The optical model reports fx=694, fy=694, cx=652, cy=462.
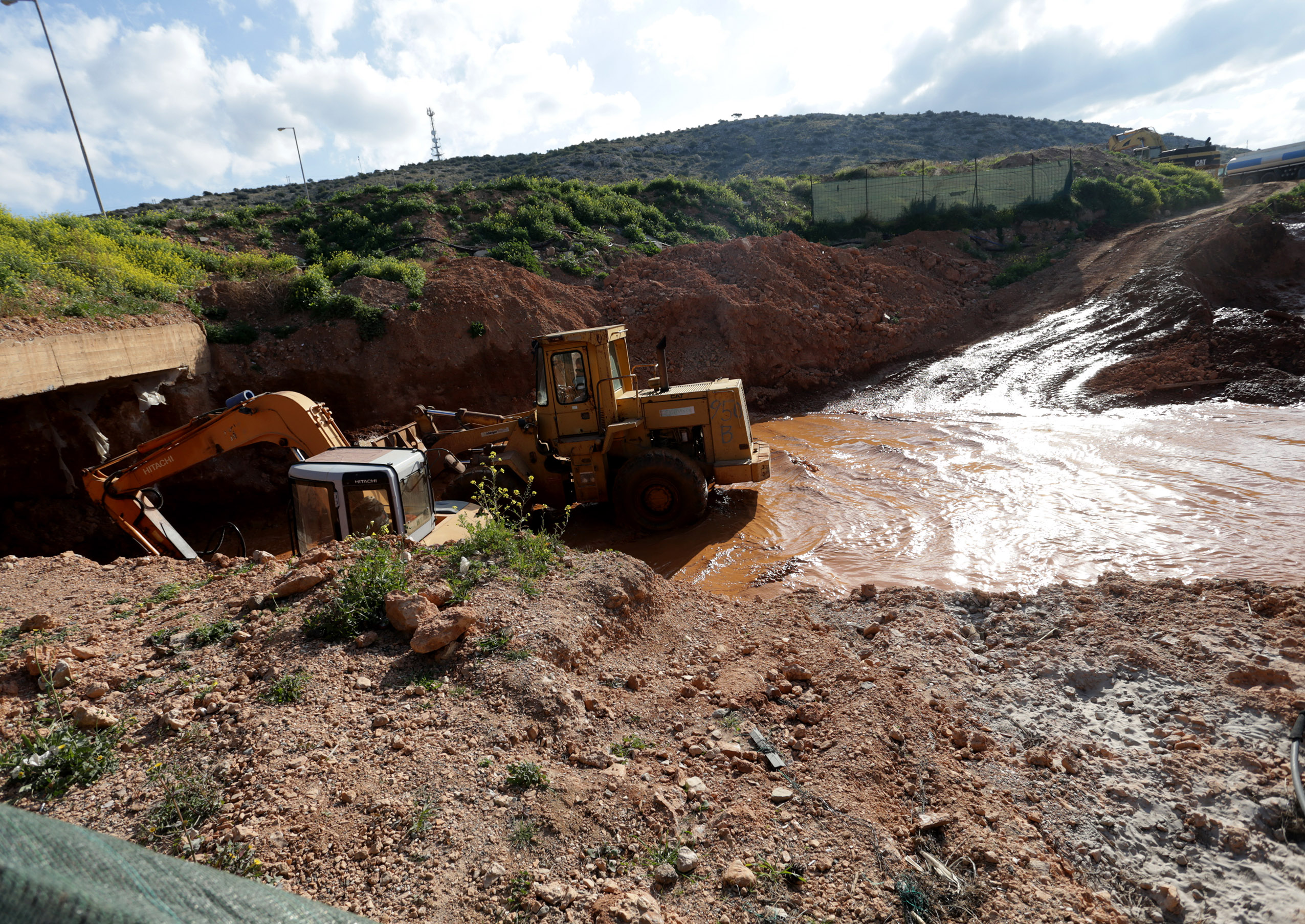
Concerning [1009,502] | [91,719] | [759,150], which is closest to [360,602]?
[91,719]

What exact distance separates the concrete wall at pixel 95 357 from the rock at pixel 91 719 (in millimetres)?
7330

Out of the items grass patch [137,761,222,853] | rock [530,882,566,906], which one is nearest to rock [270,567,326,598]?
grass patch [137,761,222,853]

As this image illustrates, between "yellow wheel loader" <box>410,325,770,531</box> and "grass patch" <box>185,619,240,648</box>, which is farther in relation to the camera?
"yellow wheel loader" <box>410,325,770,531</box>

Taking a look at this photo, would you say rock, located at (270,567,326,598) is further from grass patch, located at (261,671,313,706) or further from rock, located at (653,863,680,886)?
rock, located at (653,863,680,886)

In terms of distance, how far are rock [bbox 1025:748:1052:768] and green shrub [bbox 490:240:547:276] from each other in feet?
53.0

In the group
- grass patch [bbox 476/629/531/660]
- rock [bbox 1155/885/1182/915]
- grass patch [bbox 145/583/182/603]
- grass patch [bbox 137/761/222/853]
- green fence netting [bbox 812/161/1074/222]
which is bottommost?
rock [bbox 1155/885/1182/915]

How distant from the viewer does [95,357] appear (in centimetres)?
998

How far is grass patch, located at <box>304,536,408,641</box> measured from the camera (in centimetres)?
474

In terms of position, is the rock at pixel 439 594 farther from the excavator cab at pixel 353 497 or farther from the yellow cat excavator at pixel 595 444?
the yellow cat excavator at pixel 595 444

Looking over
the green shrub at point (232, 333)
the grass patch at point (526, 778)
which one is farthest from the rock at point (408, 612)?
the green shrub at point (232, 333)

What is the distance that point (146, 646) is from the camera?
467cm

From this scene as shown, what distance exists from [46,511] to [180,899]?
42.0ft

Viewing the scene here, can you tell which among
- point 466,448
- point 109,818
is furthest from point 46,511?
point 109,818

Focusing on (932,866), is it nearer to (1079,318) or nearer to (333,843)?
(333,843)
